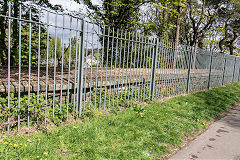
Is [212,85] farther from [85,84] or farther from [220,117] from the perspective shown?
[85,84]

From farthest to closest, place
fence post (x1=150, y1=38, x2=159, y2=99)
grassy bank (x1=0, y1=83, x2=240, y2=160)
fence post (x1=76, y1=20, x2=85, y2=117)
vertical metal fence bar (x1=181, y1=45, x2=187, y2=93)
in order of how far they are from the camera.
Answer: vertical metal fence bar (x1=181, y1=45, x2=187, y2=93)
fence post (x1=150, y1=38, x2=159, y2=99)
fence post (x1=76, y1=20, x2=85, y2=117)
grassy bank (x1=0, y1=83, x2=240, y2=160)

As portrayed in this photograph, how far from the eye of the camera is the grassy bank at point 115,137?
7.84 feet

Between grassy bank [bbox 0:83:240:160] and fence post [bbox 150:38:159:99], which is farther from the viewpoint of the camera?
fence post [bbox 150:38:159:99]

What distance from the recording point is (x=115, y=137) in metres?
3.00

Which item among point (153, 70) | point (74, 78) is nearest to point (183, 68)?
point (153, 70)

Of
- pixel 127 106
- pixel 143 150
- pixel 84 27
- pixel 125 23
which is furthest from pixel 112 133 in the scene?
pixel 125 23

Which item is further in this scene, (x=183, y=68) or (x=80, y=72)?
(x=183, y=68)

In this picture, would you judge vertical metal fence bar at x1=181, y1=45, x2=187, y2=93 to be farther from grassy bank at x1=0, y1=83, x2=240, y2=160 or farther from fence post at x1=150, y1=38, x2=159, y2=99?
grassy bank at x1=0, y1=83, x2=240, y2=160

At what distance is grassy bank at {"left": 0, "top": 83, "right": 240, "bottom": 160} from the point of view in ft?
7.84

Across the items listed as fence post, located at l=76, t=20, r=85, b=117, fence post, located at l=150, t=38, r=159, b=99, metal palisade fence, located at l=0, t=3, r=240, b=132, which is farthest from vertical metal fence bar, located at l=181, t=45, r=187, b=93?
fence post, located at l=76, t=20, r=85, b=117

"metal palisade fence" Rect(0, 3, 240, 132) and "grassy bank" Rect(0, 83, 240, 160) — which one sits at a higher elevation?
"metal palisade fence" Rect(0, 3, 240, 132)

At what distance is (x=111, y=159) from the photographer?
2385 millimetres

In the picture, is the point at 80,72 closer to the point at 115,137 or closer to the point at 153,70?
the point at 115,137

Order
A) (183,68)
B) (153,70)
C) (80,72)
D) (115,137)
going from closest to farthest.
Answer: (115,137), (80,72), (153,70), (183,68)
